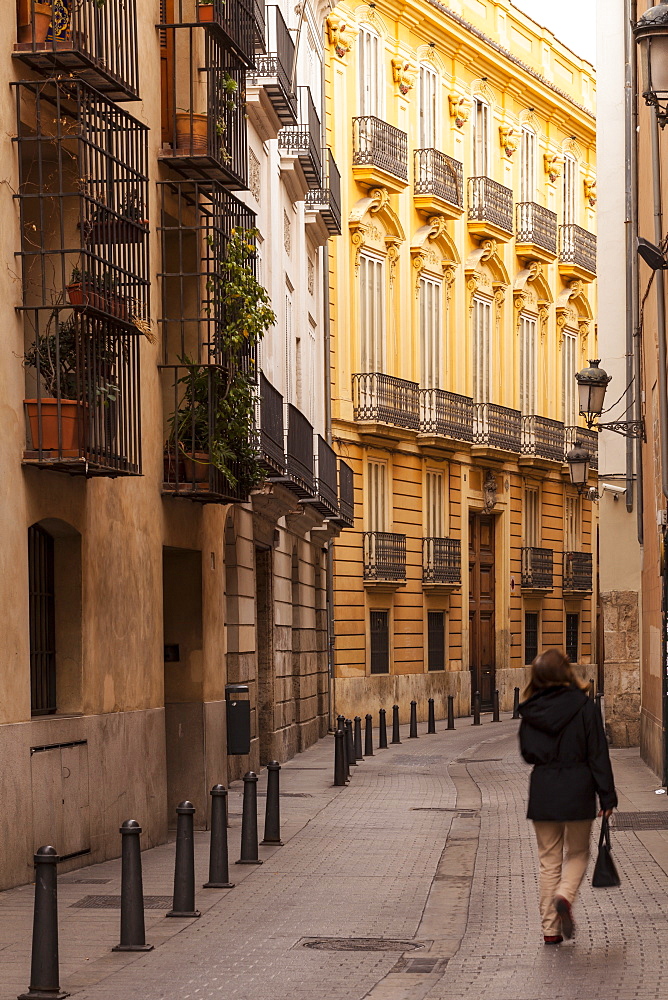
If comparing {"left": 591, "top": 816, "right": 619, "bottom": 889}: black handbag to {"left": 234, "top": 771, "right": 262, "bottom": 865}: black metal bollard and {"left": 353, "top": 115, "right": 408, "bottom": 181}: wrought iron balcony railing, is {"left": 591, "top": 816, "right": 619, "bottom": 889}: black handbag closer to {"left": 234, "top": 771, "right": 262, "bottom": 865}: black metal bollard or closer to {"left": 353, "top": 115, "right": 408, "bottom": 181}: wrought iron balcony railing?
{"left": 234, "top": 771, "right": 262, "bottom": 865}: black metal bollard

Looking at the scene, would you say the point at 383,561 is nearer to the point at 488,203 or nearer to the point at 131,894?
the point at 488,203

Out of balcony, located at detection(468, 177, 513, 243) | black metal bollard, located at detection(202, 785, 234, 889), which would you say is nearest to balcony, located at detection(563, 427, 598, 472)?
balcony, located at detection(468, 177, 513, 243)

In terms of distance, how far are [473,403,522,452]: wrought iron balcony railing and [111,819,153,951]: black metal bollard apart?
32975 mm

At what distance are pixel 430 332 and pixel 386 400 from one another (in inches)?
149

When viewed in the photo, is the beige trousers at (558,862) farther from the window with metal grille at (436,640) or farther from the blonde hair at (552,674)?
the window with metal grille at (436,640)

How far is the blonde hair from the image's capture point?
9.56 m

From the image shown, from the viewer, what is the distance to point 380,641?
37.5 meters

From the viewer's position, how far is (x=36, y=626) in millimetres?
13453

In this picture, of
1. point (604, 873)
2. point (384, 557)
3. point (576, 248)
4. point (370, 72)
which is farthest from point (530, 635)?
point (604, 873)

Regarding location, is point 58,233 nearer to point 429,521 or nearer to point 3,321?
point 3,321

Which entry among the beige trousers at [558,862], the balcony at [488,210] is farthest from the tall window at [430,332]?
the beige trousers at [558,862]

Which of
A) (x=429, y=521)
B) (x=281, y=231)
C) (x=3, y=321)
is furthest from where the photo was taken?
(x=429, y=521)

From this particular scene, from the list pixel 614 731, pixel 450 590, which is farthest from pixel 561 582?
pixel 614 731

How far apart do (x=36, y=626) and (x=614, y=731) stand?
49.9ft
